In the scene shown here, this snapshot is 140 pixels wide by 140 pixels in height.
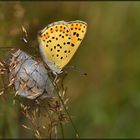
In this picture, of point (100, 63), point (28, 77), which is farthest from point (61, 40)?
point (100, 63)

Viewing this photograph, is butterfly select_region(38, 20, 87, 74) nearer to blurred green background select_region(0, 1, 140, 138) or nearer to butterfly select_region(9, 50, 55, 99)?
butterfly select_region(9, 50, 55, 99)

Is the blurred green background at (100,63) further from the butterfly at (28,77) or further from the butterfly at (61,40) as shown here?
the butterfly at (28,77)

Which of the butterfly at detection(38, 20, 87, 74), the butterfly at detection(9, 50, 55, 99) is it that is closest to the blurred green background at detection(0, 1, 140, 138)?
the butterfly at detection(38, 20, 87, 74)

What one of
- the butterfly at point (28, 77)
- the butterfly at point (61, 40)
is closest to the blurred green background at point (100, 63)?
the butterfly at point (61, 40)

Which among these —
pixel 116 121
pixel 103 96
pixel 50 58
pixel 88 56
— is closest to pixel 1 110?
pixel 50 58

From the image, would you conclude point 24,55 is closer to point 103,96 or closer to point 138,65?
point 103,96
